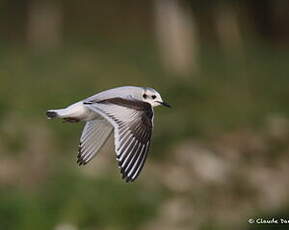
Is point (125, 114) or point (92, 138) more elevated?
point (125, 114)

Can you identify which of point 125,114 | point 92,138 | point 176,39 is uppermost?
point 125,114

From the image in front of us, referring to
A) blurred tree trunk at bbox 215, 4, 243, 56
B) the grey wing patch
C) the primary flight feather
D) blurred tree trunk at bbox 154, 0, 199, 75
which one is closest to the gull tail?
the primary flight feather

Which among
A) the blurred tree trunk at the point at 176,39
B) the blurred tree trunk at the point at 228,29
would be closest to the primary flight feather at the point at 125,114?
the blurred tree trunk at the point at 176,39

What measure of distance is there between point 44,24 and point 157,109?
531cm

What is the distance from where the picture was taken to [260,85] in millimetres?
13484

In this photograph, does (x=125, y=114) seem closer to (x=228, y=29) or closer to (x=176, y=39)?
(x=176, y=39)

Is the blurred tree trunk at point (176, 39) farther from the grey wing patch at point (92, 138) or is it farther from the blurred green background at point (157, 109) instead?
the grey wing patch at point (92, 138)

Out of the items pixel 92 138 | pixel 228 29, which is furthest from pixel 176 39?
pixel 92 138

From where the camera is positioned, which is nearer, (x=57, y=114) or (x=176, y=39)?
(x=57, y=114)

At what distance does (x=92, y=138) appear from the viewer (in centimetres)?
514

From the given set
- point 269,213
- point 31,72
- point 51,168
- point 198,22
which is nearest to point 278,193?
point 269,213

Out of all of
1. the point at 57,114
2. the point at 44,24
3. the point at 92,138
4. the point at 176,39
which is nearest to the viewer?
the point at 57,114

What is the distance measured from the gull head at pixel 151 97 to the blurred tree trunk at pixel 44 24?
1014cm

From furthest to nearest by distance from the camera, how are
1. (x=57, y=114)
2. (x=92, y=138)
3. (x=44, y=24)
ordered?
(x=44, y=24), (x=92, y=138), (x=57, y=114)
